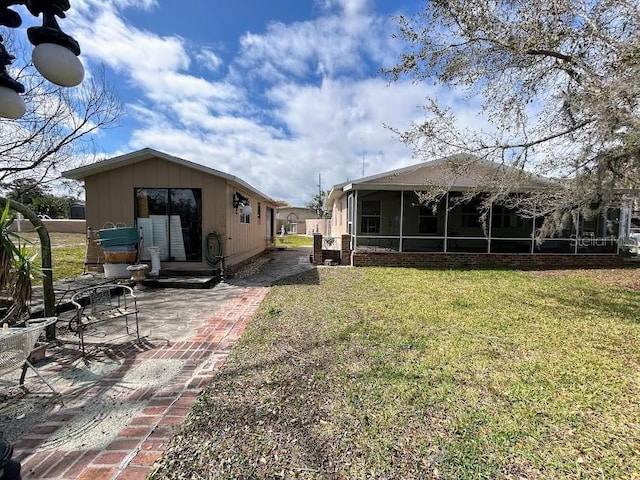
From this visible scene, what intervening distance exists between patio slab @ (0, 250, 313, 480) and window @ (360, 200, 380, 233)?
31.7ft

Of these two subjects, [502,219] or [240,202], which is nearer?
[240,202]

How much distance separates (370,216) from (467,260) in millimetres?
4449

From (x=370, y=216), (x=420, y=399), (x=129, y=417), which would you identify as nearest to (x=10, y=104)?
(x=129, y=417)

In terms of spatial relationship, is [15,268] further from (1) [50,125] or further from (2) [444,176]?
(2) [444,176]

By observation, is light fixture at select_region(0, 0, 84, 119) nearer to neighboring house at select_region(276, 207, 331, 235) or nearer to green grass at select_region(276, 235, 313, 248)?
green grass at select_region(276, 235, 313, 248)

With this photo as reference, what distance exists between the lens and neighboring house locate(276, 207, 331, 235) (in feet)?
109

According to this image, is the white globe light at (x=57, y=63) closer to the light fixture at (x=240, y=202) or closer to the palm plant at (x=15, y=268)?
the palm plant at (x=15, y=268)

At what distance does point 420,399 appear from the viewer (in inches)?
115

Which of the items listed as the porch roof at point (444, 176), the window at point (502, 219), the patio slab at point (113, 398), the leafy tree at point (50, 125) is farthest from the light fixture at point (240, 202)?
the window at point (502, 219)

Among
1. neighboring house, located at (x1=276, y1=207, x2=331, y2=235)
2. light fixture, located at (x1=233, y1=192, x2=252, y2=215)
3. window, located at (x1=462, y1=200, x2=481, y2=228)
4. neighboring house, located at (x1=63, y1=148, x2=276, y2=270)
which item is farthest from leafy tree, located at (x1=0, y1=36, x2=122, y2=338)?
neighboring house, located at (x1=276, y1=207, x2=331, y2=235)

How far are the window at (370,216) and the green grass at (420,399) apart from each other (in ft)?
27.9

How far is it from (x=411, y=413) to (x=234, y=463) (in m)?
1.46

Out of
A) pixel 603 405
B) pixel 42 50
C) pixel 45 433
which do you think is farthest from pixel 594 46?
pixel 45 433

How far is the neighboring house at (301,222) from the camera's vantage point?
33156mm
